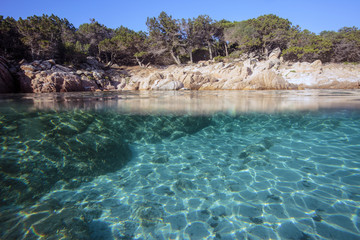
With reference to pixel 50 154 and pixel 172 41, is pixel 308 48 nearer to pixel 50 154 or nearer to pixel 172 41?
pixel 172 41

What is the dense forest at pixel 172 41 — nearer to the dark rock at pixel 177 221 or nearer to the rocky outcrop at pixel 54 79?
the rocky outcrop at pixel 54 79

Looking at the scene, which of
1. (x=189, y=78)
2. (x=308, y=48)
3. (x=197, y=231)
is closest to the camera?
(x=197, y=231)

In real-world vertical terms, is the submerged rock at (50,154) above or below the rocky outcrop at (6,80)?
below

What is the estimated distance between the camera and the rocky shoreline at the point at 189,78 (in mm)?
21141

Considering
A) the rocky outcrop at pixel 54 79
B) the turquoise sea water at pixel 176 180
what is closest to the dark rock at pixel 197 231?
the turquoise sea water at pixel 176 180

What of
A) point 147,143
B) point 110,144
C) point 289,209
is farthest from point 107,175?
point 289,209

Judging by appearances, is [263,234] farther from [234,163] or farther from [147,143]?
[147,143]

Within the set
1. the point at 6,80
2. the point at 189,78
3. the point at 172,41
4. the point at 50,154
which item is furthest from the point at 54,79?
the point at 172,41

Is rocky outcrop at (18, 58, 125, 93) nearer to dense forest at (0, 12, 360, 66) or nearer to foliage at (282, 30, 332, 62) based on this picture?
dense forest at (0, 12, 360, 66)

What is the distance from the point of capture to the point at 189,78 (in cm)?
2489

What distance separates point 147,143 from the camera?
20.2 feet

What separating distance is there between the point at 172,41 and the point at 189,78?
649 inches

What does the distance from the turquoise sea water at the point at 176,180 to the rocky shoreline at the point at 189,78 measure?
57.4 feet

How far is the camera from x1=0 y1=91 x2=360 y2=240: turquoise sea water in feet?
8.84
